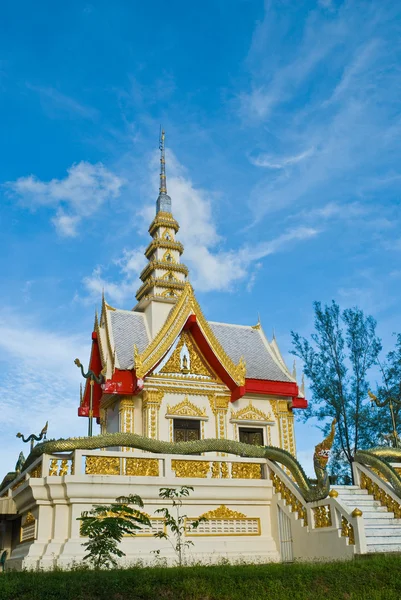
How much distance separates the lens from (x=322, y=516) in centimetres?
1105

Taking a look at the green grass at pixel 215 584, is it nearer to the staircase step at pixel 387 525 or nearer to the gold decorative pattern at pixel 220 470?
the staircase step at pixel 387 525

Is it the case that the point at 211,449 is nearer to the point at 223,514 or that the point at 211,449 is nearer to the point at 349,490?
the point at 223,514

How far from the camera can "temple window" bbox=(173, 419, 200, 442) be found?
704 inches

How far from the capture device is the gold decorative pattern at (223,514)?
12.0m

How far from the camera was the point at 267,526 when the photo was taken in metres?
12.6

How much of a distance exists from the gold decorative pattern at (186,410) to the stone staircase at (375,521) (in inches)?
239

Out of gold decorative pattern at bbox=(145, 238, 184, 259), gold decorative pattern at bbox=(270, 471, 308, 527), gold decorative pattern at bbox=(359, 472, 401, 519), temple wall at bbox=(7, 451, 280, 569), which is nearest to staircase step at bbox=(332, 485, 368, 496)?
gold decorative pattern at bbox=(359, 472, 401, 519)

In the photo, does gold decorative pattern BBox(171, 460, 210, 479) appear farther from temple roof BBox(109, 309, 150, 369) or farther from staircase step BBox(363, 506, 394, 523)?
temple roof BBox(109, 309, 150, 369)

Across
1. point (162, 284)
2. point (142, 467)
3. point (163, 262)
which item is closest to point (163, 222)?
point (163, 262)

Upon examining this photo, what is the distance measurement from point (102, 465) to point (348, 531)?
14.5 ft

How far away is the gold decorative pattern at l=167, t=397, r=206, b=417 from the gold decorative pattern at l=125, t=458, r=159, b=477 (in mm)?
5688

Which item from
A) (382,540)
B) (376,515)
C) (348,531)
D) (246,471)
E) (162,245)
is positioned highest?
(162,245)

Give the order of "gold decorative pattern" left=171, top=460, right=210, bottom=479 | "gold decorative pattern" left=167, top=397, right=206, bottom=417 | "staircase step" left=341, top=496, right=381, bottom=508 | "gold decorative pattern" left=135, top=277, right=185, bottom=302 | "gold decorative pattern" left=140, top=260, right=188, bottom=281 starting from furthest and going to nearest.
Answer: "gold decorative pattern" left=140, top=260, right=188, bottom=281 → "gold decorative pattern" left=135, top=277, right=185, bottom=302 → "gold decorative pattern" left=167, top=397, right=206, bottom=417 → "gold decorative pattern" left=171, top=460, right=210, bottom=479 → "staircase step" left=341, top=496, right=381, bottom=508

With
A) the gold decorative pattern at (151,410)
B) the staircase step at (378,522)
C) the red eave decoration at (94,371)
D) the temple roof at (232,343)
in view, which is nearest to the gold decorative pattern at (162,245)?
the temple roof at (232,343)
